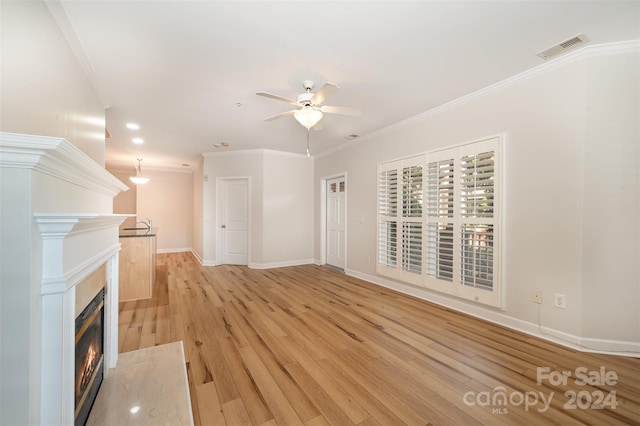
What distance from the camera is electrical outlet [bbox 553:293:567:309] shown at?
2383 mm

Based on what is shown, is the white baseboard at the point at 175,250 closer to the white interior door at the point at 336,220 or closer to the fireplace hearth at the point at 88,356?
the white interior door at the point at 336,220

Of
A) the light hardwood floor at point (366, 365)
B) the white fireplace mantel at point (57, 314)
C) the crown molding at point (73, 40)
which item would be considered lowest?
the light hardwood floor at point (366, 365)

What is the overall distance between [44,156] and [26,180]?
10 cm

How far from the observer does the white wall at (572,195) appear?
7.23ft

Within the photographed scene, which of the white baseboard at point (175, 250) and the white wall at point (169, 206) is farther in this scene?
the white baseboard at point (175, 250)

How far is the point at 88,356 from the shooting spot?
153cm

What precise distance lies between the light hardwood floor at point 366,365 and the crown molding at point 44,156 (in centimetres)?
154

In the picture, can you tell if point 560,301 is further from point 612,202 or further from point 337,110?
point 337,110

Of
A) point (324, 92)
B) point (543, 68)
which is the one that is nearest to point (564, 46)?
point (543, 68)

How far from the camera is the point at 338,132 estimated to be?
177 inches

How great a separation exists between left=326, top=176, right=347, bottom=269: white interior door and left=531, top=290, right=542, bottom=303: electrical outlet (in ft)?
11.1

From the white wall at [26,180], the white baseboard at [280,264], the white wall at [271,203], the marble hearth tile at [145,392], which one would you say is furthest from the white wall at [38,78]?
the white baseboard at [280,264]

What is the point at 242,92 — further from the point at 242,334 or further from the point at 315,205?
the point at 315,205

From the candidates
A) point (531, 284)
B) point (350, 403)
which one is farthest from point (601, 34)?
point (350, 403)
